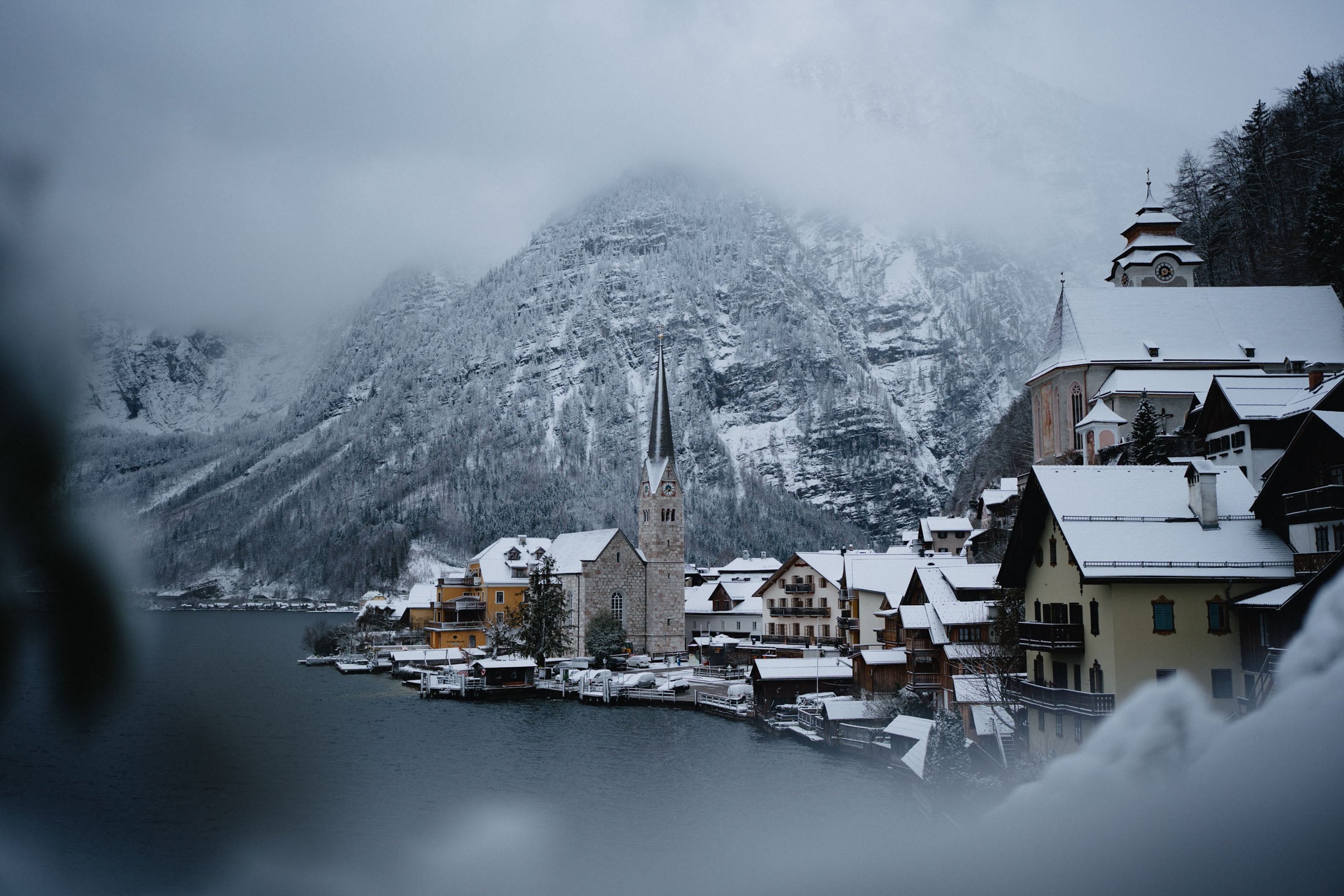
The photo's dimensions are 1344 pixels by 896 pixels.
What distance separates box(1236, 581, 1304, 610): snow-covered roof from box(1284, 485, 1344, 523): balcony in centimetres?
44

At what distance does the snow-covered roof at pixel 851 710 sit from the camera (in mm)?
25641

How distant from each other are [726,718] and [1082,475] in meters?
22.4

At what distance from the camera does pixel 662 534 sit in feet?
176

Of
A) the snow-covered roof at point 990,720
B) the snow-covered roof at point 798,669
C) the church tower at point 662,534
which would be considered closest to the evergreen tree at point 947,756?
the snow-covered roof at point 990,720

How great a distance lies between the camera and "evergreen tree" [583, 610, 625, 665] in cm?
4678

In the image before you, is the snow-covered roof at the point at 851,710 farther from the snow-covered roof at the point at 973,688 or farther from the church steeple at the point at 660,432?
the church steeple at the point at 660,432

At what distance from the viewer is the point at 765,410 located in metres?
171

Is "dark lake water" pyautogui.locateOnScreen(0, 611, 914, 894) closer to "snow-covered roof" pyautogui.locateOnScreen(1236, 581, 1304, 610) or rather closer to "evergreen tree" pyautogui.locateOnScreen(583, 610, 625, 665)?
"snow-covered roof" pyautogui.locateOnScreen(1236, 581, 1304, 610)

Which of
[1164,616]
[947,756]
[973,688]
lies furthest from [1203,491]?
[973,688]

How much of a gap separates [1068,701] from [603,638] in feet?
128

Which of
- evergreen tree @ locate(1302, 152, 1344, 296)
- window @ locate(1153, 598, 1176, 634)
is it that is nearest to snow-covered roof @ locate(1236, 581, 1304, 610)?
window @ locate(1153, 598, 1176, 634)

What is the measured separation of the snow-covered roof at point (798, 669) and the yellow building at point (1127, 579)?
63.6 feet

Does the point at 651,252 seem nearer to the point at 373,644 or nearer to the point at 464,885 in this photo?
the point at 373,644

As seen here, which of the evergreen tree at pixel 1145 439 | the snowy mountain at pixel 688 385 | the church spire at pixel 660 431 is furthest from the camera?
the snowy mountain at pixel 688 385
